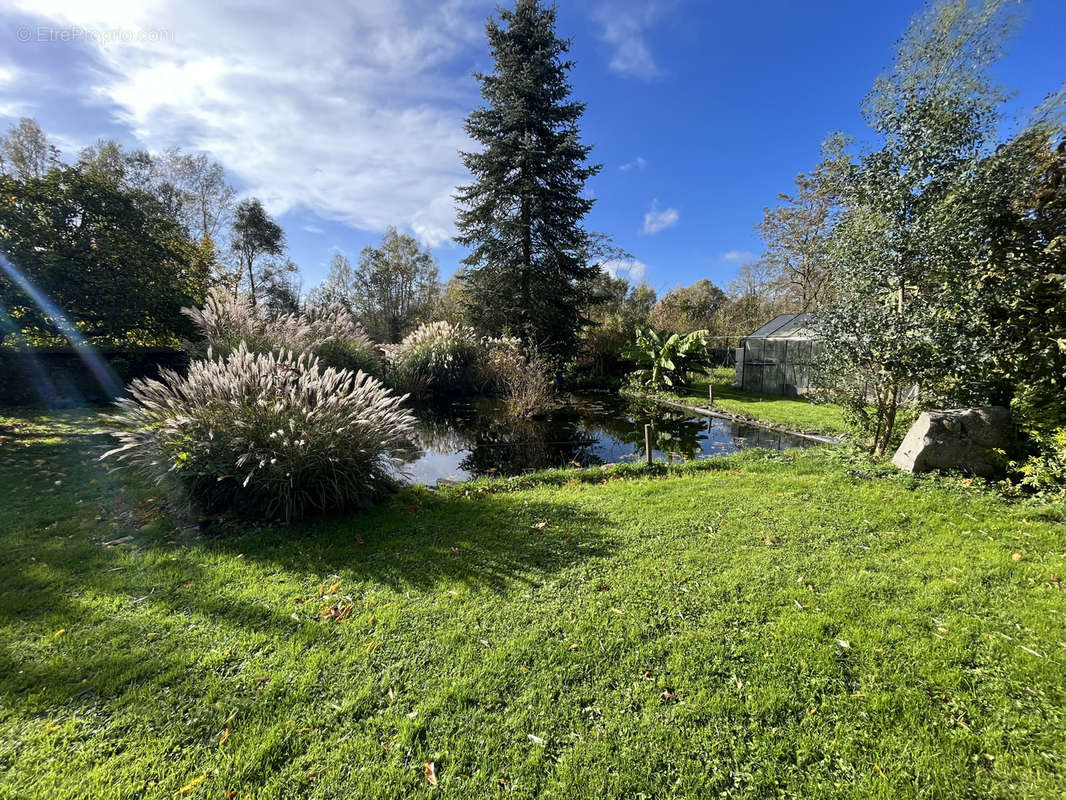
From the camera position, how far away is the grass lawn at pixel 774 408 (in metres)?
8.34

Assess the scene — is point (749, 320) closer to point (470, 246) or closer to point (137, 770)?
point (470, 246)

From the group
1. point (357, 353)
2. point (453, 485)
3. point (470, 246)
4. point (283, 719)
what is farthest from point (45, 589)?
point (470, 246)

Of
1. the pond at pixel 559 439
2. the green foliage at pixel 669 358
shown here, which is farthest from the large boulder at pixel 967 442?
the green foliage at pixel 669 358

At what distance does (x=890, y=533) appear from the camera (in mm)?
3514

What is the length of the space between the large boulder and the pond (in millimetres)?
2343

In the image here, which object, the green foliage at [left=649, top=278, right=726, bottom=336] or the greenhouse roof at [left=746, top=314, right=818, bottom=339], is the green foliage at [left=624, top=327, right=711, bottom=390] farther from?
the green foliage at [left=649, top=278, right=726, bottom=336]

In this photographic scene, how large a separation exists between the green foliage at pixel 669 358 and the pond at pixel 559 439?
2803 mm

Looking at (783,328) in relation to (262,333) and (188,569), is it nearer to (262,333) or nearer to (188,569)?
(262,333)

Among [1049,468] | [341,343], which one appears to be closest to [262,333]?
[341,343]

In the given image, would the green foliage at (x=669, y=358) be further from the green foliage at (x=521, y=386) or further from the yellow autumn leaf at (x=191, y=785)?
the yellow autumn leaf at (x=191, y=785)

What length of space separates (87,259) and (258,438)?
30.7 ft

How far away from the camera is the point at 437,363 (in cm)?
1234

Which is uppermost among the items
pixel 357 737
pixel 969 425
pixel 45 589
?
pixel 969 425

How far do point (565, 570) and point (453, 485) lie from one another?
2424mm
